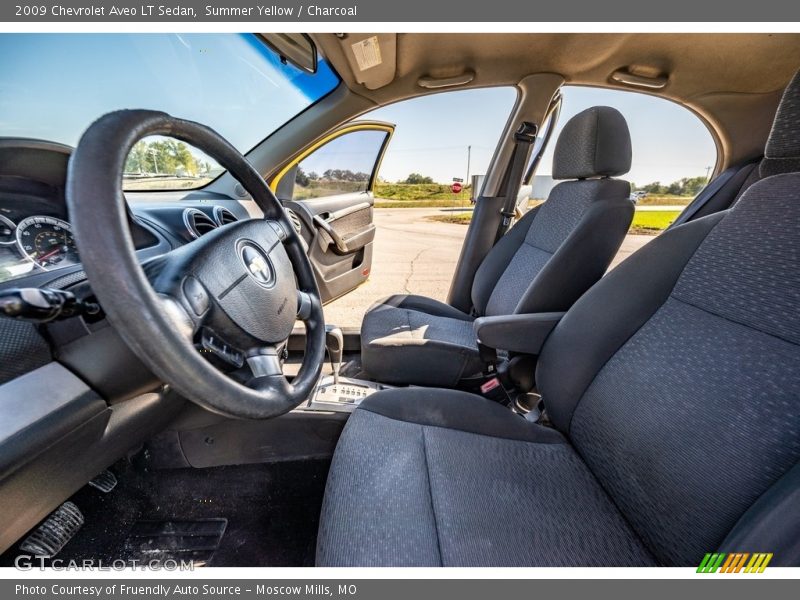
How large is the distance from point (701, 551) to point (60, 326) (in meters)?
1.13

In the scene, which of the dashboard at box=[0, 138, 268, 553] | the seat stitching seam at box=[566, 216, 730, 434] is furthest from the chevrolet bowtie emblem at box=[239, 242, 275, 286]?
the seat stitching seam at box=[566, 216, 730, 434]

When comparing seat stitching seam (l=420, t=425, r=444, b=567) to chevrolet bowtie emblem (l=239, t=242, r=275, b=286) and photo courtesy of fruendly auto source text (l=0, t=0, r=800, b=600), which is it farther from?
chevrolet bowtie emblem (l=239, t=242, r=275, b=286)

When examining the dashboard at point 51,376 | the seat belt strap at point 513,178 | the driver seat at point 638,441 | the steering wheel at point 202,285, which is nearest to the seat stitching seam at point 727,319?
the driver seat at point 638,441

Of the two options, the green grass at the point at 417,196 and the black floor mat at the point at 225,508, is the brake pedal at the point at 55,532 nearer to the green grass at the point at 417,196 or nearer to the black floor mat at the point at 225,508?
the black floor mat at the point at 225,508

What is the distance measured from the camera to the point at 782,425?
0.55 meters

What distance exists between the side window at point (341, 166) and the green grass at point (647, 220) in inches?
25.6

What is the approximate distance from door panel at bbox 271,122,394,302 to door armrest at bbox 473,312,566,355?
1103 millimetres

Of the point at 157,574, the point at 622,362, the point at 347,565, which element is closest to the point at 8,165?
the point at 157,574

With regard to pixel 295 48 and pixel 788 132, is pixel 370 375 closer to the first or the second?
pixel 788 132

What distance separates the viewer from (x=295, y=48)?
1.54 meters

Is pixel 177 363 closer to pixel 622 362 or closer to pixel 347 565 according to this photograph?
pixel 347 565

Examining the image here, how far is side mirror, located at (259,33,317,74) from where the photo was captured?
142 cm

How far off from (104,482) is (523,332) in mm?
1336

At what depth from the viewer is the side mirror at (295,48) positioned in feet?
4.67
